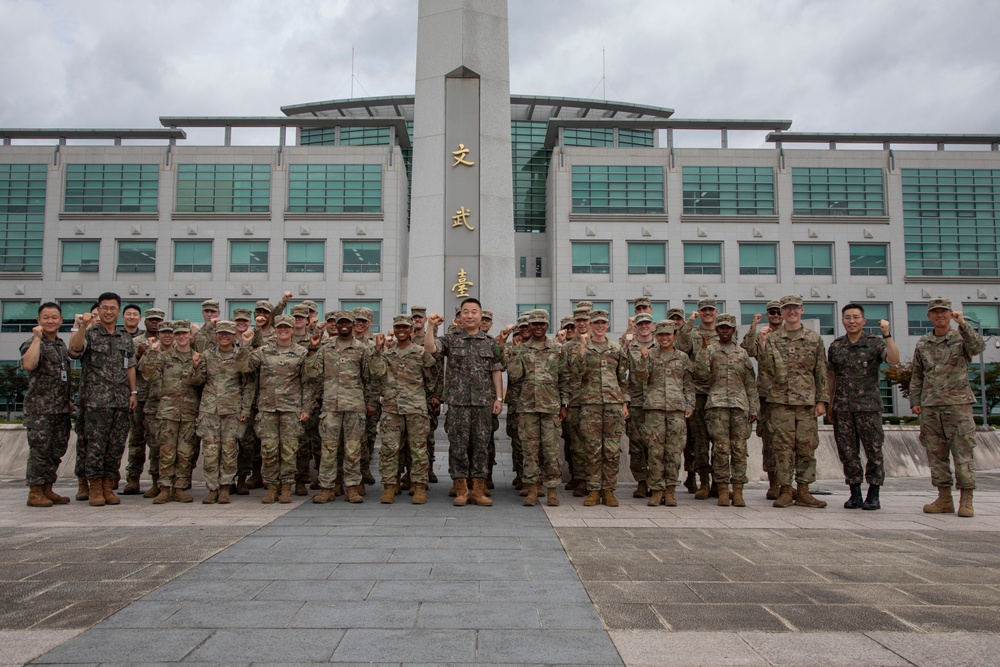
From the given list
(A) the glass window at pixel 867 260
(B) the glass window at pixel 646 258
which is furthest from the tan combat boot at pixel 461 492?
(A) the glass window at pixel 867 260

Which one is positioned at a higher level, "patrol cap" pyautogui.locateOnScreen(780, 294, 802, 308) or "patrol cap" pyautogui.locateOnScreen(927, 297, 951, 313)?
"patrol cap" pyautogui.locateOnScreen(780, 294, 802, 308)

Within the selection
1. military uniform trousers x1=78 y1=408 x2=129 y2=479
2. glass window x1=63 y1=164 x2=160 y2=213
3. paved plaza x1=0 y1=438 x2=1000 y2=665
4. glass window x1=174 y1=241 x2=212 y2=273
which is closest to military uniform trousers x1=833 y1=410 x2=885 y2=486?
paved plaza x1=0 y1=438 x2=1000 y2=665

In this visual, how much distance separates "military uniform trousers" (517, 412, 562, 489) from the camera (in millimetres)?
6844

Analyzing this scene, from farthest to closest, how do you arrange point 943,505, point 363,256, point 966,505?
point 363,256 → point 943,505 → point 966,505

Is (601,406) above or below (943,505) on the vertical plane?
above

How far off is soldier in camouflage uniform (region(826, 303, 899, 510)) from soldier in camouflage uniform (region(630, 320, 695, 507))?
5.07ft

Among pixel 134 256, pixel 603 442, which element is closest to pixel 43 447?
pixel 603 442

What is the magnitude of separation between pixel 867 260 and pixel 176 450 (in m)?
37.4

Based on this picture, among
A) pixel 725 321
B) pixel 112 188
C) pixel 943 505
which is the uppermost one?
pixel 112 188

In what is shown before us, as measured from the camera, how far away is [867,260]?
119 ft

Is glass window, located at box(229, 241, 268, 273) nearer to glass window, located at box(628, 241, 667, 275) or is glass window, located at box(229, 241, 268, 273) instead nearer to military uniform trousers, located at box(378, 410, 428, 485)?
glass window, located at box(628, 241, 667, 275)

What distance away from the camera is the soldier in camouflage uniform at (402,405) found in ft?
22.8

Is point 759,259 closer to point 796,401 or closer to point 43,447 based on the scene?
point 796,401

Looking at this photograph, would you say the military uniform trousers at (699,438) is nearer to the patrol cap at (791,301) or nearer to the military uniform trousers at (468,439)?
the patrol cap at (791,301)
